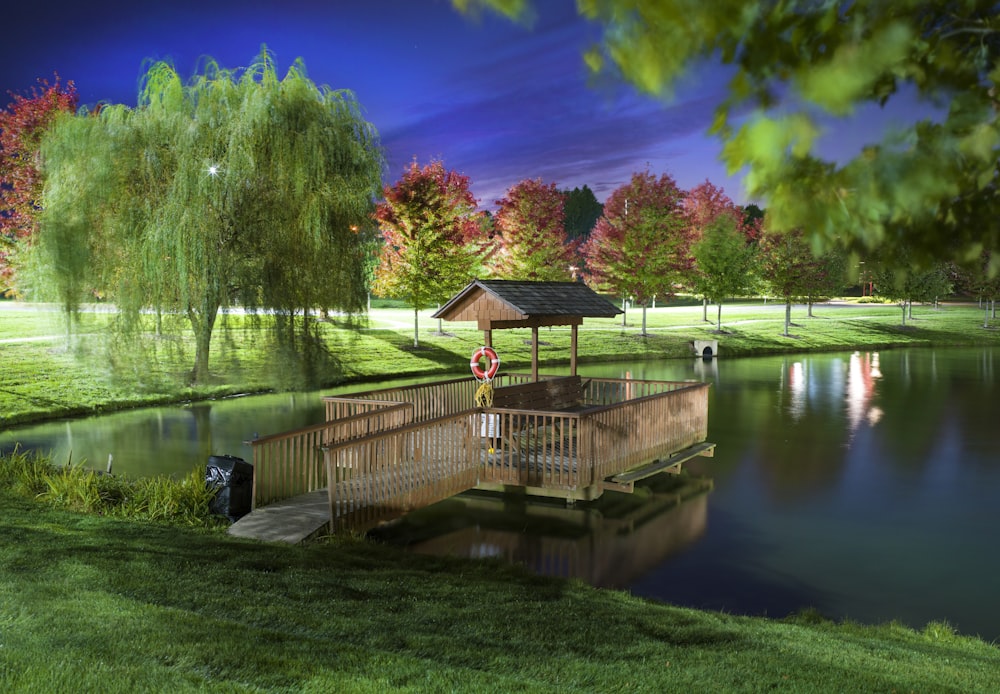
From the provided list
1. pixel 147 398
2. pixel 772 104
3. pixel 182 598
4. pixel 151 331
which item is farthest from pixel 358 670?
pixel 147 398

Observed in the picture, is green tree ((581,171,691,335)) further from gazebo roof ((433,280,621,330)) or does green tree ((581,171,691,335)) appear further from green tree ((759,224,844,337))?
gazebo roof ((433,280,621,330))

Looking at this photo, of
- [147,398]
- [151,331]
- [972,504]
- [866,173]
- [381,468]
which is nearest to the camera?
[866,173]

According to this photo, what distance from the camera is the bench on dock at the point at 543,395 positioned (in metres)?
15.4

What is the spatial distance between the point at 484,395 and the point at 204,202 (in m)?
9.52

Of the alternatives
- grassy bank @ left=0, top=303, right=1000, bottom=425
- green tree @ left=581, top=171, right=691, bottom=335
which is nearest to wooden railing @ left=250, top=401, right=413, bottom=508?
grassy bank @ left=0, top=303, right=1000, bottom=425

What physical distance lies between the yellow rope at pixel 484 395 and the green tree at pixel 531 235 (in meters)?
30.8

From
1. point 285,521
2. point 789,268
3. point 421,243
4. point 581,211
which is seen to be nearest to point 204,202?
point 285,521

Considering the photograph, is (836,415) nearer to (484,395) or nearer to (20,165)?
(484,395)

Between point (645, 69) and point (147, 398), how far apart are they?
24736 mm

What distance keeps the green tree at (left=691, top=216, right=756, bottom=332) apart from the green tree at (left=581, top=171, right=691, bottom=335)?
194cm

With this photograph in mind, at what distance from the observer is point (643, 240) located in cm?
4797

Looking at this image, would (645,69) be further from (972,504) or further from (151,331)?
(151,331)

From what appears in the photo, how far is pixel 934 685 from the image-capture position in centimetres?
588

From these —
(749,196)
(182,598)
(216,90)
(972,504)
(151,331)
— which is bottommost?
(972,504)
